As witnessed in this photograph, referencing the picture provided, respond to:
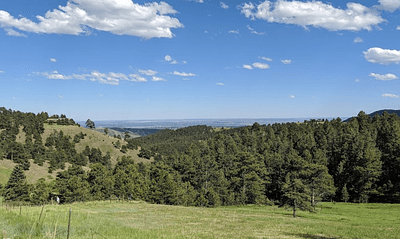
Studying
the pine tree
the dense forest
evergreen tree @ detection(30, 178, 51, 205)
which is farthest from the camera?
the dense forest

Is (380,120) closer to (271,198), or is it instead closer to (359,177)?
(359,177)

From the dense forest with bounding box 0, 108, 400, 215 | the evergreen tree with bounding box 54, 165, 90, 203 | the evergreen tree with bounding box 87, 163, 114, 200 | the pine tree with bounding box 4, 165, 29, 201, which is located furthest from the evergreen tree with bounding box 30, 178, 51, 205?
the evergreen tree with bounding box 87, 163, 114, 200

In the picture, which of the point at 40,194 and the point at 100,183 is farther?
the point at 100,183

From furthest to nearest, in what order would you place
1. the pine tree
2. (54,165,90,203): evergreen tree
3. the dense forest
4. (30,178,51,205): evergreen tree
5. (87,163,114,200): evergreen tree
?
(87,163,114,200): evergreen tree < the dense forest < (54,165,90,203): evergreen tree < (30,178,51,205): evergreen tree < the pine tree

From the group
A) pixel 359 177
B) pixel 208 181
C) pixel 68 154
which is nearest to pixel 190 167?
pixel 208 181

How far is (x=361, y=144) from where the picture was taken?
356ft

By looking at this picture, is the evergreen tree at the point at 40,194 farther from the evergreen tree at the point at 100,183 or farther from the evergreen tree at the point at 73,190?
the evergreen tree at the point at 100,183

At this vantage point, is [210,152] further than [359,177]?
Yes

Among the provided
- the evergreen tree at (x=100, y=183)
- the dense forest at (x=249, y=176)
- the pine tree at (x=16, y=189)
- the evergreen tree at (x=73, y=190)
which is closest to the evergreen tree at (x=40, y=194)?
the dense forest at (x=249, y=176)

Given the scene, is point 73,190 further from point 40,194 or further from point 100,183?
point 40,194

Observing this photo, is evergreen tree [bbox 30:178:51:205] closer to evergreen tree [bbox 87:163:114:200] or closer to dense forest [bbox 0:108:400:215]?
dense forest [bbox 0:108:400:215]

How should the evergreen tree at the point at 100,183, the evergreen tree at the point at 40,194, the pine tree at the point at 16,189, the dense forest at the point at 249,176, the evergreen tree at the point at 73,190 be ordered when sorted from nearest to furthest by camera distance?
the pine tree at the point at 16,189
the evergreen tree at the point at 40,194
the evergreen tree at the point at 73,190
the dense forest at the point at 249,176
the evergreen tree at the point at 100,183

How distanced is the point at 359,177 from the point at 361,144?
14.4m

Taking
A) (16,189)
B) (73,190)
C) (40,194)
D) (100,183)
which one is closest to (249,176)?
(100,183)
